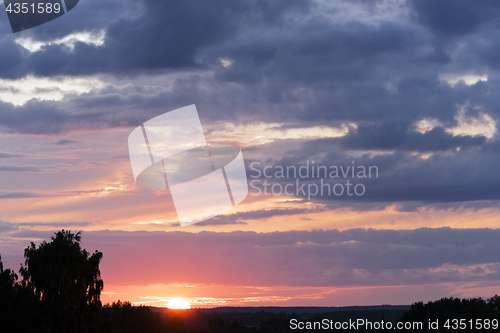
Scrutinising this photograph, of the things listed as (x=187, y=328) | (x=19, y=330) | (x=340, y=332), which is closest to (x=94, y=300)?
(x=19, y=330)

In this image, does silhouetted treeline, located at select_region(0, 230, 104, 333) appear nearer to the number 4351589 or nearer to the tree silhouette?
the tree silhouette

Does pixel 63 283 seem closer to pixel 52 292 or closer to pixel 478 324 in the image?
pixel 52 292

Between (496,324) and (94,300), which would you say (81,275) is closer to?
(94,300)

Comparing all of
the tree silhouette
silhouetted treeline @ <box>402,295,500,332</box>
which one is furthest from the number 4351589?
the tree silhouette

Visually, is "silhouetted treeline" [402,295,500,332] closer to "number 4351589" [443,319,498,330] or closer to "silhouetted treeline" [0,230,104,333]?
"number 4351589" [443,319,498,330]

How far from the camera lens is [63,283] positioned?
59.0 metres

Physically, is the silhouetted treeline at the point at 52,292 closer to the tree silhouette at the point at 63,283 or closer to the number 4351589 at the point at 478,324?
the tree silhouette at the point at 63,283

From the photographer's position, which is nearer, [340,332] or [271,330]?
[340,332]

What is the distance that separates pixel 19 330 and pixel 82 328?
6.32m

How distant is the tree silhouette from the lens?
191 ft

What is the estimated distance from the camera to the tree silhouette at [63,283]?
58.3 meters

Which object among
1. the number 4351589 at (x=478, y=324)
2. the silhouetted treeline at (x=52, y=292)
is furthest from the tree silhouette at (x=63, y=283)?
the number 4351589 at (x=478, y=324)

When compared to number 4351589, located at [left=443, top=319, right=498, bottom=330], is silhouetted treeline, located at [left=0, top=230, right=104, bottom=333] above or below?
above

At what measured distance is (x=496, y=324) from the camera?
5522 centimetres
